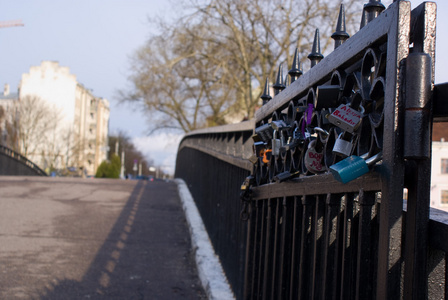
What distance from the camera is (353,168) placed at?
5.58 ft

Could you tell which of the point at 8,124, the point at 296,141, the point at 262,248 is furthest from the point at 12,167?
the point at 8,124

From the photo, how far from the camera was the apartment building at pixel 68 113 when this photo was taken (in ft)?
214

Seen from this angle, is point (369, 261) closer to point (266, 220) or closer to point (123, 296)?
point (266, 220)

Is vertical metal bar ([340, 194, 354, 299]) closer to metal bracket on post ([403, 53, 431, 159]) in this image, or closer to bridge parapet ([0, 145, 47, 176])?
metal bracket on post ([403, 53, 431, 159])

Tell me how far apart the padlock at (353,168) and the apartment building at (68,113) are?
58247mm

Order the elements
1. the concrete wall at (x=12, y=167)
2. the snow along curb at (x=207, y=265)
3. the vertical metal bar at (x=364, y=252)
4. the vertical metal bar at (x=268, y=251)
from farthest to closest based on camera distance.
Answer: the concrete wall at (x=12, y=167), the snow along curb at (x=207, y=265), the vertical metal bar at (x=268, y=251), the vertical metal bar at (x=364, y=252)

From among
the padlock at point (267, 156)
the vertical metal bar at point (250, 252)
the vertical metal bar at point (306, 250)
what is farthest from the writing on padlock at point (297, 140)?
the vertical metal bar at point (250, 252)

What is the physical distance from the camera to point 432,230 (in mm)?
1539

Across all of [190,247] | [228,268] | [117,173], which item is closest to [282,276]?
[228,268]

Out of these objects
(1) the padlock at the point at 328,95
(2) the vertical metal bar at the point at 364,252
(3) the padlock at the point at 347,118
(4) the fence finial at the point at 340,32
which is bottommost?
(2) the vertical metal bar at the point at 364,252

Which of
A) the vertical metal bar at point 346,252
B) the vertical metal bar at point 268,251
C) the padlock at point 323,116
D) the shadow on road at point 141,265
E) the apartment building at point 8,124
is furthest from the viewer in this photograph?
the apartment building at point 8,124

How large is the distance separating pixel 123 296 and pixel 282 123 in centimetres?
279

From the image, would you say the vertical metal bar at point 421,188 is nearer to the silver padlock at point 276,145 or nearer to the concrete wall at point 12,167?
the silver padlock at point 276,145

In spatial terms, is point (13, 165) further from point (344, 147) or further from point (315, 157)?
point (344, 147)
